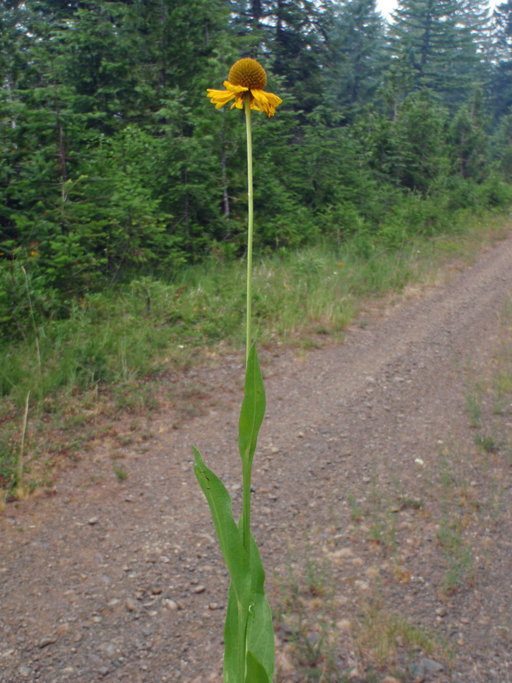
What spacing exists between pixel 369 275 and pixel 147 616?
6103 mm

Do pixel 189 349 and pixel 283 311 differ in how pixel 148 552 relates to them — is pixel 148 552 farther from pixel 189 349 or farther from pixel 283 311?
pixel 283 311

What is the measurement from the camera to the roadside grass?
3881 millimetres

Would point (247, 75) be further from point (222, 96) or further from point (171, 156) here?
point (171, 156)

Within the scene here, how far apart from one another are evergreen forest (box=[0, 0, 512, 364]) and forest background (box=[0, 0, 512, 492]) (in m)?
0.03

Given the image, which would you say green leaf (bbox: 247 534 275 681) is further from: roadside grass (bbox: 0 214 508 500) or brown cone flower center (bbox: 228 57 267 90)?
roadside grass (bbox: 0 214 508 500)

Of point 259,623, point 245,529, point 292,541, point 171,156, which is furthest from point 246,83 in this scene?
point 171,156

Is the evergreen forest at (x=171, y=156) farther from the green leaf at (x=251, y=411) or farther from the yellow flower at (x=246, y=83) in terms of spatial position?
the green leaf at (x=251, y=411)

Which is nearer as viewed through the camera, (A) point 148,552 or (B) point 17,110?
(A) point 148,552

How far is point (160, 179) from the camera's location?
6.97 meters

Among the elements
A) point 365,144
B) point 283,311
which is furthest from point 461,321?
point 365,144

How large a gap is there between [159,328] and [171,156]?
269 cm

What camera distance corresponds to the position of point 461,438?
3871mm

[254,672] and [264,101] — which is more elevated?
[264,101]

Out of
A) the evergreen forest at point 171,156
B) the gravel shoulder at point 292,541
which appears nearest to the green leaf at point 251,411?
the gravel shoulder at point 292,541
